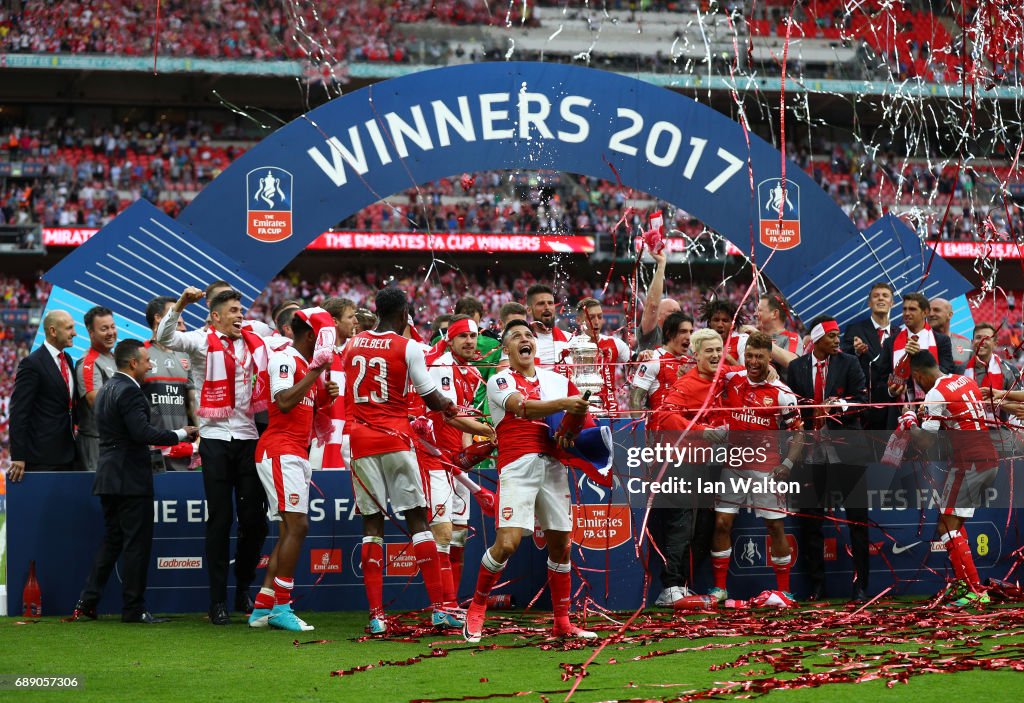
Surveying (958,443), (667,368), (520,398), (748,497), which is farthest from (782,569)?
(520,398)

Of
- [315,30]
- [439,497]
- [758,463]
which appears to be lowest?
[439,497]

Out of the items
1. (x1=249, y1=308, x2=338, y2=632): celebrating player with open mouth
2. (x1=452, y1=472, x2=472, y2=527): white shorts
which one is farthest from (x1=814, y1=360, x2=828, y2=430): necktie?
(x1=249, y1=308, x2=338, y2=632): celebrating player with open mouth

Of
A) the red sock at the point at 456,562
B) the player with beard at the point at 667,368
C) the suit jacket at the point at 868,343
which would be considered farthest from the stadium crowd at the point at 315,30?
the red sock at the point at 456,562

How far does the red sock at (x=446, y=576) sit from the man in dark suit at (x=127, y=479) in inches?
79.2

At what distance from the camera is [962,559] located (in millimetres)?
8914

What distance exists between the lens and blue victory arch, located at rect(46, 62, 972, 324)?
10.9 metres

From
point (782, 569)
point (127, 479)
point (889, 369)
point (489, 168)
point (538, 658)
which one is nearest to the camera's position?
point (538, 658)

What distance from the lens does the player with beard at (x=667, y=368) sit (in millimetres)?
9508

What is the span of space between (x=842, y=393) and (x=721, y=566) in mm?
1643

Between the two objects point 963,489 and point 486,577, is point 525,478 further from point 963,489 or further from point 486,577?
point 963,489

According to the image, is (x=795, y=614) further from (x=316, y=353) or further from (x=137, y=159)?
(x=137, y=159)

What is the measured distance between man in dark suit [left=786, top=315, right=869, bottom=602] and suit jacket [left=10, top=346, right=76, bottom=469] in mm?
5555

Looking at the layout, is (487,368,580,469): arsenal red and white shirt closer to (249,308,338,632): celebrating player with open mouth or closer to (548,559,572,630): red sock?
(548,559,572,630): red sock

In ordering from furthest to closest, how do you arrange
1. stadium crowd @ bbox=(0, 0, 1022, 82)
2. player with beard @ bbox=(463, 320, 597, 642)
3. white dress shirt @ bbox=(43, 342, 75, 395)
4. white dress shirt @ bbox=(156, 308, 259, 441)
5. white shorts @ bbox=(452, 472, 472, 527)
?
1. stadium crowd @ bbox=(0, 0, 1022, 82)
2. white dress shirt @ bbox=(43, 342, 75, 395)
3. white shorts @ bbox=(452, 472, 472, 527)
4. white dress shirt @ bbox=(156, 308, 259, 441)
5. player with beard @ bbox=(463, 320, 597, 642)
